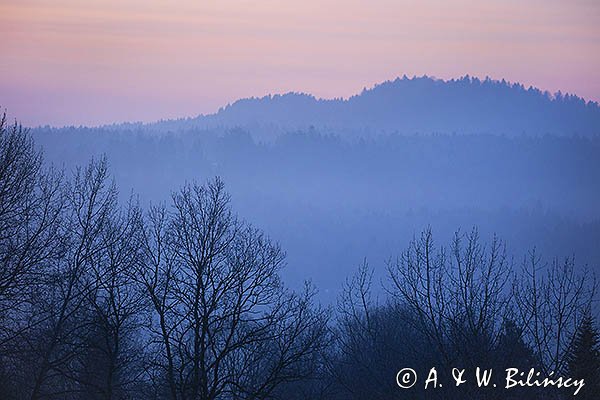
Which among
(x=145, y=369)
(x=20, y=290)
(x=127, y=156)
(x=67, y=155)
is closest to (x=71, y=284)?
(x=20, y=290)

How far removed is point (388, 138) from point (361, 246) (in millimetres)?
79806

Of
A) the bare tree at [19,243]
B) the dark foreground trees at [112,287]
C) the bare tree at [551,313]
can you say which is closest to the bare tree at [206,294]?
the dark foreground trees at [112,287]

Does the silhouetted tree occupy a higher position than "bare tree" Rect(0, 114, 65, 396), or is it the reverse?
"bare tree" Rect(0, 114, 65, 396)

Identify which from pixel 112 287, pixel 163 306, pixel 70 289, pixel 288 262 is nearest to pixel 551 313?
pixel 163 306

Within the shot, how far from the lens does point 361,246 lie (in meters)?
115

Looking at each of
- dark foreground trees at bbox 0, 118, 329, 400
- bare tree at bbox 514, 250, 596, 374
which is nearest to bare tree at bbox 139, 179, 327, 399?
dark foreground trees at bbox 0, 118, 329, 400

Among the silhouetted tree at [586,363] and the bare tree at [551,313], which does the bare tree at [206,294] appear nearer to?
the bare tree at [551,313]

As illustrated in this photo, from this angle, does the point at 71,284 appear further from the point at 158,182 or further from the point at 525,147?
the point at 525,147

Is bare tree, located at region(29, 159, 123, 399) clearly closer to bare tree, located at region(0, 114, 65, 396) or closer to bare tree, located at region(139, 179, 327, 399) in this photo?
bare tree, located at region(0, 114, 65, 396)

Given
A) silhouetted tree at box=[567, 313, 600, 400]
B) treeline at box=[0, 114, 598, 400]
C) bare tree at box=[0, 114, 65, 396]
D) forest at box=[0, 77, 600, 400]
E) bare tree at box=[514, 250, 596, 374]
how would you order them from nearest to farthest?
1. silhouetted tree at box=[567, 313, 600, 400]
2. bare tree at box=[0, 114, 65, 396]
3. treeline at box=[0, 114, 598, 400]
4. bare tree at box=[514, 250, 596, 374]
5. forest at box=[0, 77, 600, 400]

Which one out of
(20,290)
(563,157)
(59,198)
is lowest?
(20,290)

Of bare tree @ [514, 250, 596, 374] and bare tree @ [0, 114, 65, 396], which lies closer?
bare tree @ [0, 114, 65, 396]

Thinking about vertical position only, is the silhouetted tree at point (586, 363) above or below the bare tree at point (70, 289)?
below

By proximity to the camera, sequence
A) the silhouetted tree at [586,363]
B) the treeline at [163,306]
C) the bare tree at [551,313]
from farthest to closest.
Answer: the bare tree at [551,313], the treeline at [163,306], the silhouetted tree at [586,363]
